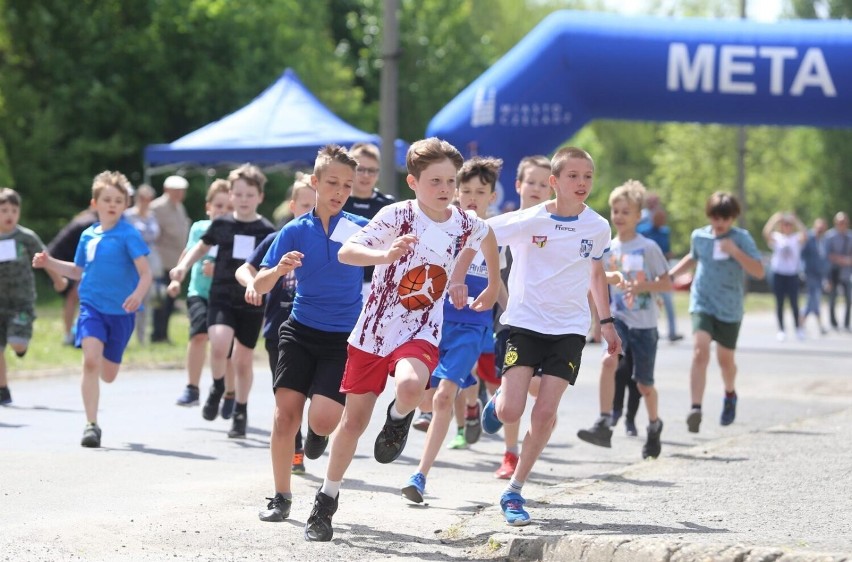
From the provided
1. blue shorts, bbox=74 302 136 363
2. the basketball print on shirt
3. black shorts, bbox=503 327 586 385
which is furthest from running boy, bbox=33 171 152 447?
the basketball print on shirt

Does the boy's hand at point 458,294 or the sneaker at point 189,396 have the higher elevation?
the boy's hand at point 458,294

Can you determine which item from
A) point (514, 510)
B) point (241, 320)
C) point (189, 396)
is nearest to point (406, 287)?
point (514, 510)

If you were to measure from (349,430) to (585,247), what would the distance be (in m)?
1.70

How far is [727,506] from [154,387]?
752 cm

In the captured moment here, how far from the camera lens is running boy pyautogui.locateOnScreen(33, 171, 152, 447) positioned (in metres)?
10.2

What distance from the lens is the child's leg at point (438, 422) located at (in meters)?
8.31

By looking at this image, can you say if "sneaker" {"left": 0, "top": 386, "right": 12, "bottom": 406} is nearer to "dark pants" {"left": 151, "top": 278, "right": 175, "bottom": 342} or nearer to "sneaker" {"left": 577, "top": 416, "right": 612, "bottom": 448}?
"sneaker" {"left": 577, "top": 416, "right": 612, "bottom": 448}

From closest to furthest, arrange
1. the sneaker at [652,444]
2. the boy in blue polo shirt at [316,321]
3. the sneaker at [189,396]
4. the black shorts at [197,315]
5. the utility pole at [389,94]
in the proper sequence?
the boy in blue polo shirt at [316,321] < the sneaker at [652,444] < the black shorts at [197,315] < the sneaker at [189,396] < the utility pole at [389,94]

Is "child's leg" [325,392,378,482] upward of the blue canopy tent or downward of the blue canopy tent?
downward

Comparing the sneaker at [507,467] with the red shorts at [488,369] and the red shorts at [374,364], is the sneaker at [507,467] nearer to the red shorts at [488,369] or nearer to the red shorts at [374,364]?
the red shorts at [488,369]

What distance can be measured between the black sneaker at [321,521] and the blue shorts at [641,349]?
4160 millimetres

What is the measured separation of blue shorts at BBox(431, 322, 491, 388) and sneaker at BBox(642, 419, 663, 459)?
1829 millimetres

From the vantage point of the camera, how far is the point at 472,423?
34.6 feet

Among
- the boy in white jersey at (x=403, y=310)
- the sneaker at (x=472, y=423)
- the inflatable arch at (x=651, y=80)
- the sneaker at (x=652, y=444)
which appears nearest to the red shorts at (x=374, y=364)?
the boy in white jersey at (x=403, y=310)
